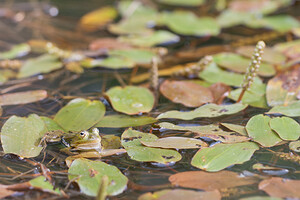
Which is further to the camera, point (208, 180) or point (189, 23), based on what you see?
point (189, 23)

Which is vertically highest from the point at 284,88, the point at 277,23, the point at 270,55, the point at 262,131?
the point at 277,23

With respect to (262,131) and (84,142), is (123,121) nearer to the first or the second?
(84,142)

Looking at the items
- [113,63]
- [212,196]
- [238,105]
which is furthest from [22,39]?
[212,196]

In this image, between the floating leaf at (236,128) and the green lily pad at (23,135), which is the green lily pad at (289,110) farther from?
the green lily pad at (23,135)

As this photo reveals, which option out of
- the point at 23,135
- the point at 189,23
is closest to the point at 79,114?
the point at 23,135

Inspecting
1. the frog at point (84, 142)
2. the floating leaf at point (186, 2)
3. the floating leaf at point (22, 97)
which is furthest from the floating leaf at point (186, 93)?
the floating leaf at point (186, 2)

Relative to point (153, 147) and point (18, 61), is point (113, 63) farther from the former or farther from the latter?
point (153, 147)
